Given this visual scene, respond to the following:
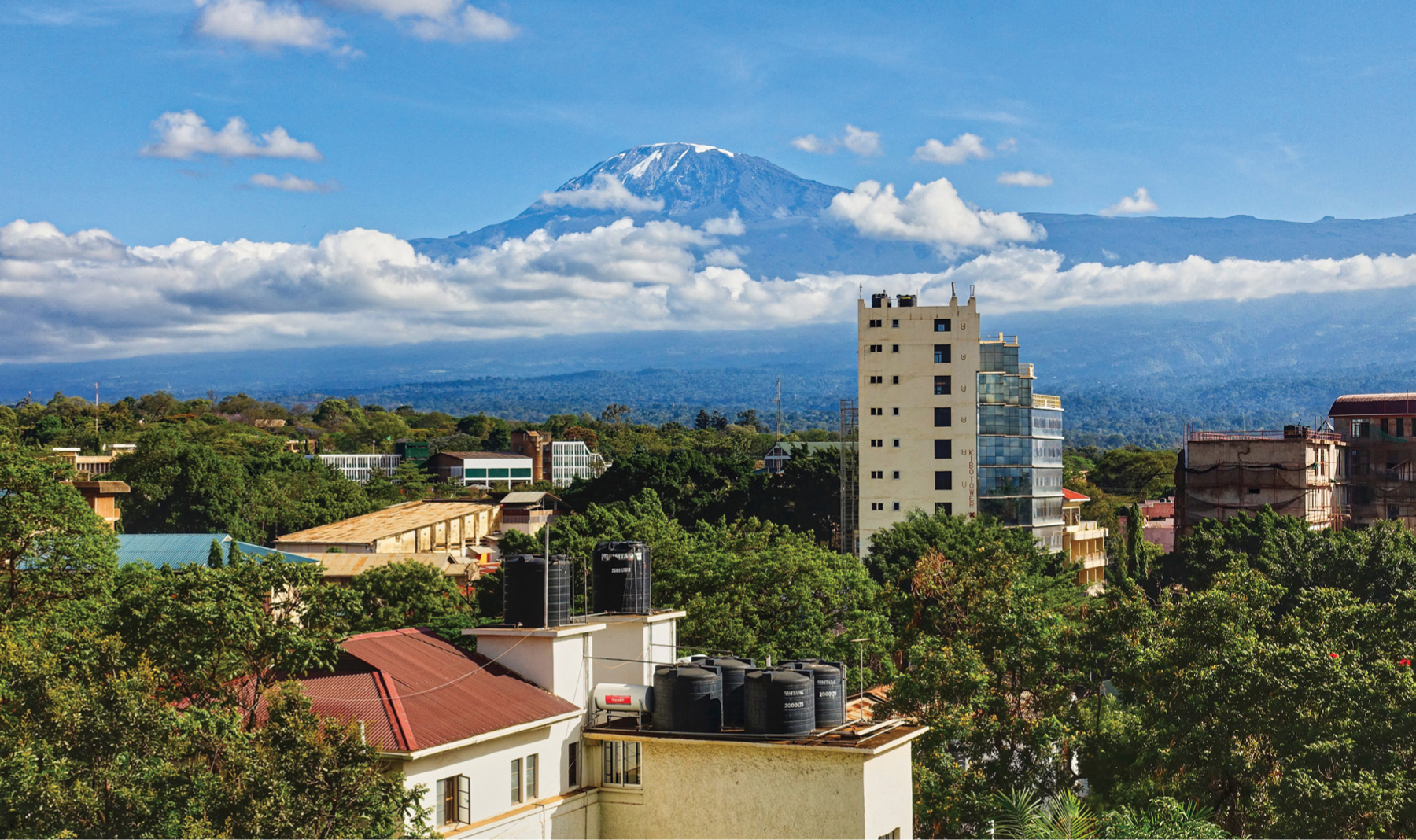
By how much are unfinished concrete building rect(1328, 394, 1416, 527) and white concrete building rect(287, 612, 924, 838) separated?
65.7 metres

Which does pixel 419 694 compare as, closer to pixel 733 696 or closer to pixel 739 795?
pixel 733 696

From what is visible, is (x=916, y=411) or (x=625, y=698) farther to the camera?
(x=916, y=411)

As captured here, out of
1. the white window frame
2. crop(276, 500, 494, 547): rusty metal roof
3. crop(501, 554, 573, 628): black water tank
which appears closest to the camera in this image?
the white window frame

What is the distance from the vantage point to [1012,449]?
81938mm

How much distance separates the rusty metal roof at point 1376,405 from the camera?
8012 cm

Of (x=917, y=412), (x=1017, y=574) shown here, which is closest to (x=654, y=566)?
(x=1017, y=574)

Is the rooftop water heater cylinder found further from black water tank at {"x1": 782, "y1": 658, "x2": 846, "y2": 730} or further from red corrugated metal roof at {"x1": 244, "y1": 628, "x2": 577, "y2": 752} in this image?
black water tank at {"x1": 782, "y1": 658, "x2": 846, "y2": 730}

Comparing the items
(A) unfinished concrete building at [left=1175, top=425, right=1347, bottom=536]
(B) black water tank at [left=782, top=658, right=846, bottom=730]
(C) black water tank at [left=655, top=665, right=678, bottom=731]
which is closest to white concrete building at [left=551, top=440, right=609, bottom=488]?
(A) unfinished concrete building at [left=1175, top=425, right=1347, bottom=536]

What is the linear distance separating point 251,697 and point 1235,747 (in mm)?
18604

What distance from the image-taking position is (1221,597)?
1084 inches

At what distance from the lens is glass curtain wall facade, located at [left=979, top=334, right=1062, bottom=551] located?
81.8 m

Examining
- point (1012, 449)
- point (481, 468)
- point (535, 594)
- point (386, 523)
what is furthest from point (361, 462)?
point (535, 594)

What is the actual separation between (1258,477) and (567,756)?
59.6m

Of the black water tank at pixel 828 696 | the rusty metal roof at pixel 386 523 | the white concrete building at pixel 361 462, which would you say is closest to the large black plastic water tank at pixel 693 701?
the black water tank at pixel 828 696
